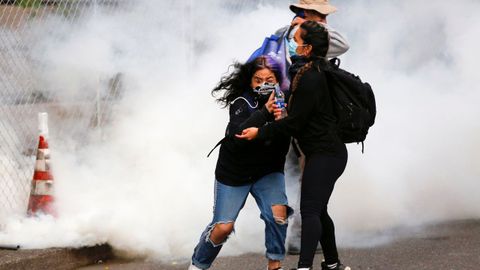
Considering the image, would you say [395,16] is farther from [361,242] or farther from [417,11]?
[361,242]

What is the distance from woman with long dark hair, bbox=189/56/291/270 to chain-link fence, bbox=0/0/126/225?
186 cm

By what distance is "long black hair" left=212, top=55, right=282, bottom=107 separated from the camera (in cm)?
549

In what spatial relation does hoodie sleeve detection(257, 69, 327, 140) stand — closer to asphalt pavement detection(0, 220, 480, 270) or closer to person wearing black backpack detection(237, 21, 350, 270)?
person wearing black backpack detection(237, 21, 350, 270)

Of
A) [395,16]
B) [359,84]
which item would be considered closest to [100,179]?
[359,84]

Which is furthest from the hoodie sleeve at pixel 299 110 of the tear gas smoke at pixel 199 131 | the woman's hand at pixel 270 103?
the tear gas smoke at pixel 199 131

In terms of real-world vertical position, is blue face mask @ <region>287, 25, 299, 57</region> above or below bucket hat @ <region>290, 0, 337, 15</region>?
below

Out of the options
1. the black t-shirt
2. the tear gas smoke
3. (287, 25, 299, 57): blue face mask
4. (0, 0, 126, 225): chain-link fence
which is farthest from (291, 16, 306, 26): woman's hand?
(0, 0, 126, 225): chain-link fence

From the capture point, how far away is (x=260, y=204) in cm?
554

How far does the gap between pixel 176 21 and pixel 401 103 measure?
1982 mm

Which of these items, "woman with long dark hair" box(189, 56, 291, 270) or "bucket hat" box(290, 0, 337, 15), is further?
"bucket hat" box(290, 0, 337, 15)

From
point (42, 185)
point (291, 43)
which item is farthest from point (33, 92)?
point (291, 43)

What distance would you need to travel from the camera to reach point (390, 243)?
6816 millimetres

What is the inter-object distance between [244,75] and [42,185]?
194cm

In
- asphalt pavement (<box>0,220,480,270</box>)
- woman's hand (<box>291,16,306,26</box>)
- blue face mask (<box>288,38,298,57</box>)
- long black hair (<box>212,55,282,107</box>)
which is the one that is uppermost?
woman's hand (<box>291,16,306,26</box>)
